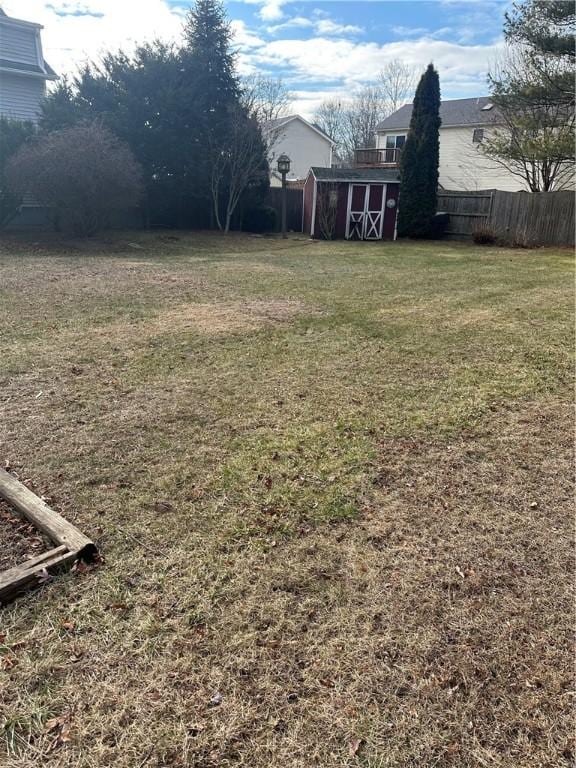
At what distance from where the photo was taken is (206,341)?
496 centimetres

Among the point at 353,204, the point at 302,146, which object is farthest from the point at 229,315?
the point at 302,146

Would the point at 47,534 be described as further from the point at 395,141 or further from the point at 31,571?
the point at 395,141

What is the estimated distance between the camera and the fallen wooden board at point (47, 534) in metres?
1.83

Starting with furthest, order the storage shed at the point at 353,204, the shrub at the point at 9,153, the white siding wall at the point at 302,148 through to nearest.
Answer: the white siding wall at the point at 302,148, the storage shed at the point at 353,204, the shrub at the point at 9,153

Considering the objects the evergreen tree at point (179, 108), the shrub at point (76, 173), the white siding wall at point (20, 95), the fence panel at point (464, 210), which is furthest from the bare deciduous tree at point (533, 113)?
the white siding wall at point (20, 95)

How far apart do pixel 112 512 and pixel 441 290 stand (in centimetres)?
677

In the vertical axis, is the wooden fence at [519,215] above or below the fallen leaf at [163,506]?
above

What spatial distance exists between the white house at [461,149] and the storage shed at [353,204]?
32.3ft

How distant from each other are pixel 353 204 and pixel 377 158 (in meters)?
12.3

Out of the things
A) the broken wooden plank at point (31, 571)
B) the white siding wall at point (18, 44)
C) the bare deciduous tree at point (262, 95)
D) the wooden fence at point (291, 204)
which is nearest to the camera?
the broken wooden plank at point (31, 571)

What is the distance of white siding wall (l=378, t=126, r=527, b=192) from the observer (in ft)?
79.0

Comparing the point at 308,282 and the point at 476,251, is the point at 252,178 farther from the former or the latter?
the point at 308,282

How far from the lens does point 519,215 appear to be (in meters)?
14.7

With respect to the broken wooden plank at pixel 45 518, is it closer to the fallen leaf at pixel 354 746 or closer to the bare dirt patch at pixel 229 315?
the fallen leaf at pixel 354 746
